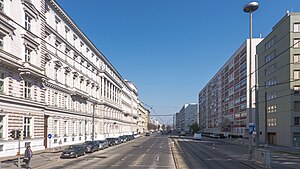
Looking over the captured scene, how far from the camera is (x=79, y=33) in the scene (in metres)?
64.2

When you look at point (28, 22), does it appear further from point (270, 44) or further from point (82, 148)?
point (270, 44)

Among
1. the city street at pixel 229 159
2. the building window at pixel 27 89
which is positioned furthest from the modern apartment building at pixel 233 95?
the building window at pixel 27 89

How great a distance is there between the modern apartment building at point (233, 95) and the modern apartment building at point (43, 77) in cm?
3951

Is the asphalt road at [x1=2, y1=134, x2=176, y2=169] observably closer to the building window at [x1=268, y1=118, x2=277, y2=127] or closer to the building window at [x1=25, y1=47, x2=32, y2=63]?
the building window at [x1=25, y1=47, x2=32, y2=63]

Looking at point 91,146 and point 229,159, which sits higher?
point 91,146

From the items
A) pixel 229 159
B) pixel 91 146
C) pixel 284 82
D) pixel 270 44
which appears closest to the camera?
pixel 229 159

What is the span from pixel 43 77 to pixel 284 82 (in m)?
43.7

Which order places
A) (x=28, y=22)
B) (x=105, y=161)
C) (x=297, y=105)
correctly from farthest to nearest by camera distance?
(x=297, y=105) → (x=28, y=22) → (x=105, y=161)

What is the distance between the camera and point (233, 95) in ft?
395

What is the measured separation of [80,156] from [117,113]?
242 ft

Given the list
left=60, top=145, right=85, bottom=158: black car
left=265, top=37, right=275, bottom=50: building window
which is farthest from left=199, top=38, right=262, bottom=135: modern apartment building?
left=60, top=145, right=85, bottom=158: black car

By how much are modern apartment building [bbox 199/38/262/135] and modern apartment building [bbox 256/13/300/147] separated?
1039cm

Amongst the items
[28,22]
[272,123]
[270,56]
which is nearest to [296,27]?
[270,56]

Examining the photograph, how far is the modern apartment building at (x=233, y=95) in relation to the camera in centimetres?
10059
